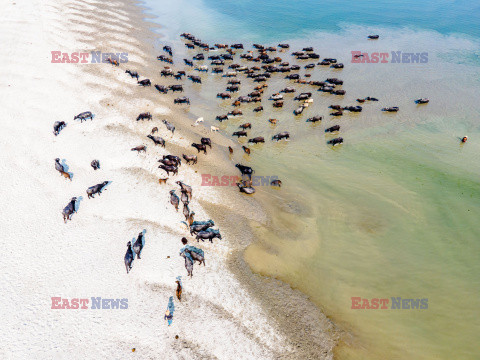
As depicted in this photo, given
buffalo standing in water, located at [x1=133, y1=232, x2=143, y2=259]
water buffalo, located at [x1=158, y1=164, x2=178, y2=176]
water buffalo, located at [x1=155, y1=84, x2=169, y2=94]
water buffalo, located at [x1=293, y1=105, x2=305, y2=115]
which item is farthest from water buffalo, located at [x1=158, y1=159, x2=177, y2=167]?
water buffalo, located at [x1=293, y1=105, x2=305, y2=115]

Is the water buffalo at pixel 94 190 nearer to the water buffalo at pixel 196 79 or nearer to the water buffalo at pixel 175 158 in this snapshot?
the water buffalo at pixel 175 158

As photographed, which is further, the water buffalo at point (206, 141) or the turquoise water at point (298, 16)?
the turquoise water at point (298, 16)

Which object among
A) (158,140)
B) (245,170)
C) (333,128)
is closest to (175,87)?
(158,140)

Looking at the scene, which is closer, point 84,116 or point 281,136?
point 84,116

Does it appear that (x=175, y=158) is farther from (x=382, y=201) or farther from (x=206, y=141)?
(x=382, y=201)

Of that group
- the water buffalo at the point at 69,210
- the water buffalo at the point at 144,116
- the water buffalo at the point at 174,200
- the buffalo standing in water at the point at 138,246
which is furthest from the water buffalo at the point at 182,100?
the buffalo standing in water at the point at 138,246
